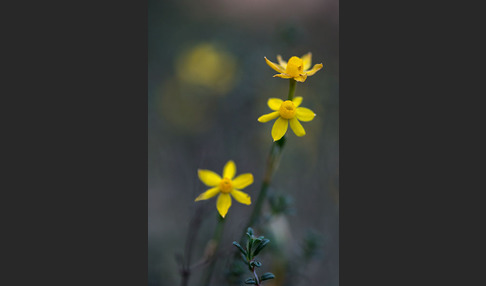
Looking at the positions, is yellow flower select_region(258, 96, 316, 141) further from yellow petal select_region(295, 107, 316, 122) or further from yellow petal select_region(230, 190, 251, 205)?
yellow petal select_region(230, 190, 251, 205)

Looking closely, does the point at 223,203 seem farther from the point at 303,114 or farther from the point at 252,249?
the point at 303,114

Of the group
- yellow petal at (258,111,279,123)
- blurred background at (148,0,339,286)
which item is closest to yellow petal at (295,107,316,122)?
yellow petal at (258,111,279,123)

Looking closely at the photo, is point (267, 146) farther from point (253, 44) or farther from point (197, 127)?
point (253, 44)

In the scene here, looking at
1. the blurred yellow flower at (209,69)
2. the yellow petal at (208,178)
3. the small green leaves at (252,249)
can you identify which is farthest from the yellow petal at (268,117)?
the blurred yellow flower at (209,69)

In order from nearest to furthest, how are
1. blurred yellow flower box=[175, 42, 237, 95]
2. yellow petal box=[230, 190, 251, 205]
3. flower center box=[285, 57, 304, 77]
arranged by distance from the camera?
flower center box=[285, 57, 304, 77] < yellow petal box=[230, 190, 251, 205] < blurred yellow flower box=[175, 42, 237, 95]

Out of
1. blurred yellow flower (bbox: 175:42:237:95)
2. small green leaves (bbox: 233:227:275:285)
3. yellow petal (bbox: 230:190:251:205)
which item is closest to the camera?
small green leaves (bbox: 233:227:275:285)

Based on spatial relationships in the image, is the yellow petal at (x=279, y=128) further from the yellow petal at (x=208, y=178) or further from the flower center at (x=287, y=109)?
the yellow petal at (x=208, y=178)
